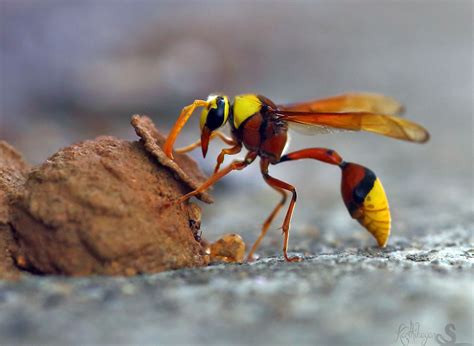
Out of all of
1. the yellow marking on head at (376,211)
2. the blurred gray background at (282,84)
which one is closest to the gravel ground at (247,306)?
the blurred gray background at (282,84)

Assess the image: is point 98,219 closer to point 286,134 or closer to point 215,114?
point 215,114

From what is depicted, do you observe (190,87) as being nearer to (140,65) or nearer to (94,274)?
(140,65)

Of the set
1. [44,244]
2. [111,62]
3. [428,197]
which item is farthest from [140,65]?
[44,244]

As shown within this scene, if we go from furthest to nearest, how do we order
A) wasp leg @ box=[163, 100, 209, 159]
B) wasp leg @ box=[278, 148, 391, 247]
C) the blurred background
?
the blurred background < wasp leg @ box=[278, 148, 391, 247] < wasp leg @ box=[163, 100, 209, 159]

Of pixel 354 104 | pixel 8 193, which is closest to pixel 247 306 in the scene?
pixel 8 193

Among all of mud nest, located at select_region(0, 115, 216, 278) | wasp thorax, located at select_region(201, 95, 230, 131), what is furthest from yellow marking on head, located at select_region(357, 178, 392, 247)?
mud nest, located at select_region(0, 115, 216, 278)

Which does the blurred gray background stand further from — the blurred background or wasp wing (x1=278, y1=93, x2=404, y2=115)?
wasp wing (x1=278, y1=93, x2=404, y2=115)

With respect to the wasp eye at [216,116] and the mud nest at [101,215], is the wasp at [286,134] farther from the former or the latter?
the mud nest at [101,215]

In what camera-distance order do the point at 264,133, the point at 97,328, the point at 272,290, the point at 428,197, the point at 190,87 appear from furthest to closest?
the point at 190,87 → the point at 428,197 → the point at 264,133 → the point at 272,290 → the point at 97,328

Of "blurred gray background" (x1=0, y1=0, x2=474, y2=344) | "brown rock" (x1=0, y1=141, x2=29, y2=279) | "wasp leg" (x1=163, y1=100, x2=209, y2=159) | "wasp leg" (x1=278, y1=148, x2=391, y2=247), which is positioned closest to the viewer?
"brown rock" (x1=0, y1=141, x2=29, y2=279)
